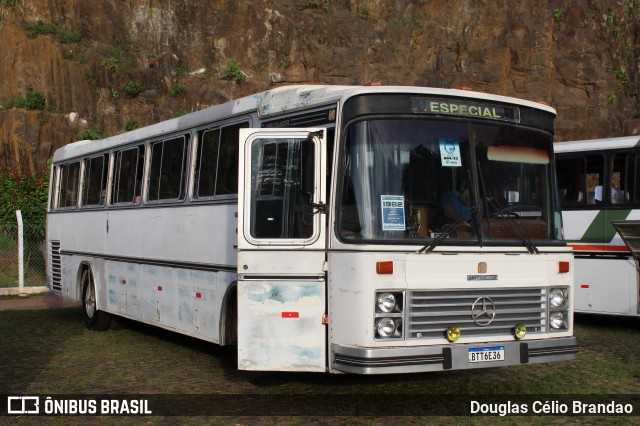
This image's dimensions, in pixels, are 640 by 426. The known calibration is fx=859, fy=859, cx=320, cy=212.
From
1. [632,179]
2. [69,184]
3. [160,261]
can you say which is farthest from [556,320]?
[69,184]

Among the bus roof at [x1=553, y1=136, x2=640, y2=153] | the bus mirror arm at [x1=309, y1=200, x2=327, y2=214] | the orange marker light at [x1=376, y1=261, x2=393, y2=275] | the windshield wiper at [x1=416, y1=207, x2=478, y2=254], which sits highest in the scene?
the bus roof at [x1=553, y1=136, x2=640, y2=153]

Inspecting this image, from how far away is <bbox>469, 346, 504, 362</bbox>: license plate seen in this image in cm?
818

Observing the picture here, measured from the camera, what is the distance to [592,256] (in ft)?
50.3

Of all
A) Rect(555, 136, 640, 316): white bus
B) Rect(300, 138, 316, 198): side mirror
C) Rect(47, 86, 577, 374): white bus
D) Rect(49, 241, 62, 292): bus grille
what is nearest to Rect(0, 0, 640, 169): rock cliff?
Rect(49, 241, 62, 292): bus grille

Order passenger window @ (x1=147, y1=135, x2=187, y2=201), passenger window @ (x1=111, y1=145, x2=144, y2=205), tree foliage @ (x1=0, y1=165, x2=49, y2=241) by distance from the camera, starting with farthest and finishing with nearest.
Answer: tree foliage @ (x1=0, y1=165, x2=49, y2=241)
passenger window @ (x1=111, y1=145, x2=144, y2=205)
passenger window @ (x1=147, y1=135, x2=187, y2=201)

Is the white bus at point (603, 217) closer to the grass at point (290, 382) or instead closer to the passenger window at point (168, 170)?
the grass at point (290, 382)

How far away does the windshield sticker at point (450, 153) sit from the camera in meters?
8.45

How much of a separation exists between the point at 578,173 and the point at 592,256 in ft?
5.25

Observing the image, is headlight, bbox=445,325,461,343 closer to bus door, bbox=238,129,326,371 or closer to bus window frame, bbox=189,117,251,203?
bus door, bbox=238,129,326,371

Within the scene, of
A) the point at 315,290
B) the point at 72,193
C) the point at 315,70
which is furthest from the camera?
the point at 315,70

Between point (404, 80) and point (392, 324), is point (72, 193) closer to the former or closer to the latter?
point (392, 324)

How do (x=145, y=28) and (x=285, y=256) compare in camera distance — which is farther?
(x=145, y=28)

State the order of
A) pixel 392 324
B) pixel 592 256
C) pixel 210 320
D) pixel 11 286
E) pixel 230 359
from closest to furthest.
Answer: pixel 392 324 → pixel 210 320 → pixel 230 359 → pixel 592 256 → pixel 11 286

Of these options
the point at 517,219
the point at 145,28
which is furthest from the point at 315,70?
the point at 517,219
